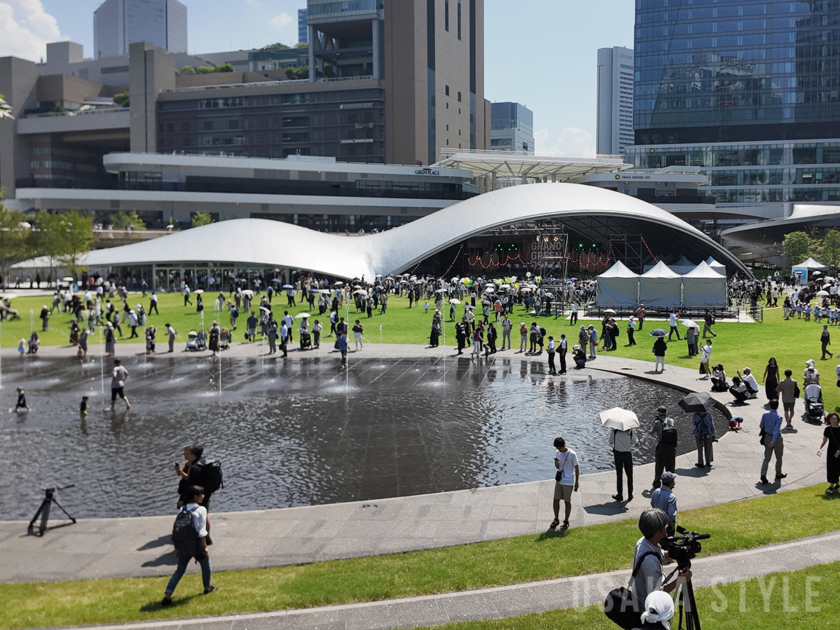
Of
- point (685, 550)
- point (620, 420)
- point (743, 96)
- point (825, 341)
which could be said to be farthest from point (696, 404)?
point (743, 96)

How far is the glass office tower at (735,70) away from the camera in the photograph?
12519 centimetres

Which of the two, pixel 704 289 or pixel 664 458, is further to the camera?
pixel 704 289

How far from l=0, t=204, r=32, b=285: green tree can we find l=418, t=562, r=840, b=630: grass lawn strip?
Answer: 2409 inches

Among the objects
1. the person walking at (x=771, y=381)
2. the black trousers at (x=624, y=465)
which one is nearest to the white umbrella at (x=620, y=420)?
the black trousers at (x=624, y=465)

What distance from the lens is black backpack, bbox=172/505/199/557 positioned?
352 inches

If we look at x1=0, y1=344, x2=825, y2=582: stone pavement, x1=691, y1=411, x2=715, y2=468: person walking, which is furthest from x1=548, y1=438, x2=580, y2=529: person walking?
x1=691, y1=411, x2=715, y2=468: person walking

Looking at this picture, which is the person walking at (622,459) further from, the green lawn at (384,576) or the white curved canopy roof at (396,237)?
the white curved canopy roof at (396,237)

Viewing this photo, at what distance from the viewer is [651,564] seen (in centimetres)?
626

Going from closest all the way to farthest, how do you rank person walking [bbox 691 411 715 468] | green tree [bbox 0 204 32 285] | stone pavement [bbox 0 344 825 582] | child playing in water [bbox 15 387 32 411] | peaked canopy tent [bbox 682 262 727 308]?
stone pavement [bbox 0 344 825 582]
person walking [bbox 691 411 715 468]
child playing in water [bbox 15 387 32 411]
peaked canopy tent [bbox 682 262 727 308]
green tree [bbox 0 204 32 285]

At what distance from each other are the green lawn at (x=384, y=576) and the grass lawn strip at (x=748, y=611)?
1.17 m

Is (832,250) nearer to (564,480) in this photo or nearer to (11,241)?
(11,241)

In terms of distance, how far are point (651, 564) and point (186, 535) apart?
17.9 feet

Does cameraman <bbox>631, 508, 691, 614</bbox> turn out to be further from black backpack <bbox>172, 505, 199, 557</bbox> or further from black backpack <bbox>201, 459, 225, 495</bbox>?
black backpack <bbox>201, 459, 225, 495</bbox>

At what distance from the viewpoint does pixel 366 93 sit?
11638 centimetres
